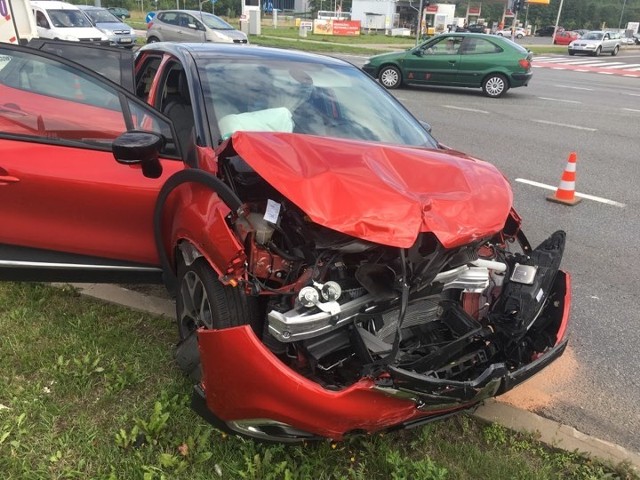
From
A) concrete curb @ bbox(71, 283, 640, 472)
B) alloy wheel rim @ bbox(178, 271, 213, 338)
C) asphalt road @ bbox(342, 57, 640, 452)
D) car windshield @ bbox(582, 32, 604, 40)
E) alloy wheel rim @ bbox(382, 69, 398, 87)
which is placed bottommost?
asphalt road @ bbox(342, 57, 640, 452)

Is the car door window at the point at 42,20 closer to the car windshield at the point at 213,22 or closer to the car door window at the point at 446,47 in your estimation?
the car windshield at the point at 213,22

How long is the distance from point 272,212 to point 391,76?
45.5 ft

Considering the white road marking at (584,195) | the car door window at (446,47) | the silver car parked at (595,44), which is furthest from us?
the silver car parked at (595,44)

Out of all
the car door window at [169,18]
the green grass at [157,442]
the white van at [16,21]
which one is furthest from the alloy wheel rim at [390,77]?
the green grass at [157,442]

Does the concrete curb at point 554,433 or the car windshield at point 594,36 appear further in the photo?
the car windshield at point 594,36

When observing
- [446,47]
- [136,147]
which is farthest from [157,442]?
[446,47]

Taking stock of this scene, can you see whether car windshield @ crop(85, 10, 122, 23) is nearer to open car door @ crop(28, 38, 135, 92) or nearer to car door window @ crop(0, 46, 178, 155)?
open car door @ crop(28, 38, 135, 92)

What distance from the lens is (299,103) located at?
11.9ft

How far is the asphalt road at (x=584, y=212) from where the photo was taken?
314cm

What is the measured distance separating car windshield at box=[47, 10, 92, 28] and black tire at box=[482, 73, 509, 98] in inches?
564

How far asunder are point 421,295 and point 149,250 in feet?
5.36

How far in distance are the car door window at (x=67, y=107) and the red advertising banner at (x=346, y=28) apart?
44188 mm

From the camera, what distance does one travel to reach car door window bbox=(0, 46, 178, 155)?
313cm

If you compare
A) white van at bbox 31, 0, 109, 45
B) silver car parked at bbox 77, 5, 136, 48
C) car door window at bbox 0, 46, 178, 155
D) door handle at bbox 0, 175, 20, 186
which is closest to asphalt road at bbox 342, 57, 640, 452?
car door window at bbox 0, 46, 178, 155
